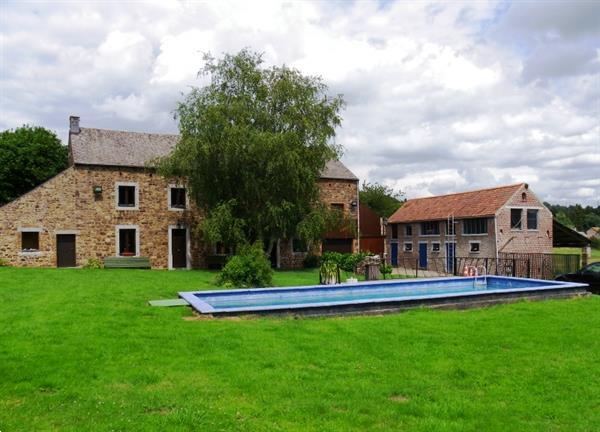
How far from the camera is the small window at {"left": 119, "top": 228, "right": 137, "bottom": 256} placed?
28219mm

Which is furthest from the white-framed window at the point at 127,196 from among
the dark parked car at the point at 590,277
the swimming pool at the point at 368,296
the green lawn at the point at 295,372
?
the dark parked car at the point at 590,277

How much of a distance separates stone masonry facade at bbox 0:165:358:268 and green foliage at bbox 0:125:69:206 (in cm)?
956

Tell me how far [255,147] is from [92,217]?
995 cm

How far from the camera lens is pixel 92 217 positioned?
90.0 feet

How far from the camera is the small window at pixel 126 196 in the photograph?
92.7ft

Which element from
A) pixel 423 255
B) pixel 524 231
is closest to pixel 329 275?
pixel 524 231

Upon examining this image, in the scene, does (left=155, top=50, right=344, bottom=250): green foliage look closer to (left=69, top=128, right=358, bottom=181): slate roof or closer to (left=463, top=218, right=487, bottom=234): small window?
(left=69, top=128, right=358, bottom=181): slate roof

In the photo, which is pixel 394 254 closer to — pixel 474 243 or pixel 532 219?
pixel 474 243

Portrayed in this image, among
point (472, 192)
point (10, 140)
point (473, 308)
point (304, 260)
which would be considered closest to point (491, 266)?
point (472, 192)

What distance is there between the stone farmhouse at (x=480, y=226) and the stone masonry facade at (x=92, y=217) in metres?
14.7

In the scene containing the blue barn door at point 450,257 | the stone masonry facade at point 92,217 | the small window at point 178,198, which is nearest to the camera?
the stone masonry facade at point 92,217

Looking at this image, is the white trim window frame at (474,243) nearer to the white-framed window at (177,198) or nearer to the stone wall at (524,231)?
the stone wall at (524,231)

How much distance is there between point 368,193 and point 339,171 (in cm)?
3200

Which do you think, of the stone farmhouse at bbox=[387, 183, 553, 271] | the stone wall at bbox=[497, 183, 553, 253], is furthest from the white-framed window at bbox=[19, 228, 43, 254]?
the stone wall at bbox=[497, 183, 553, 253]
